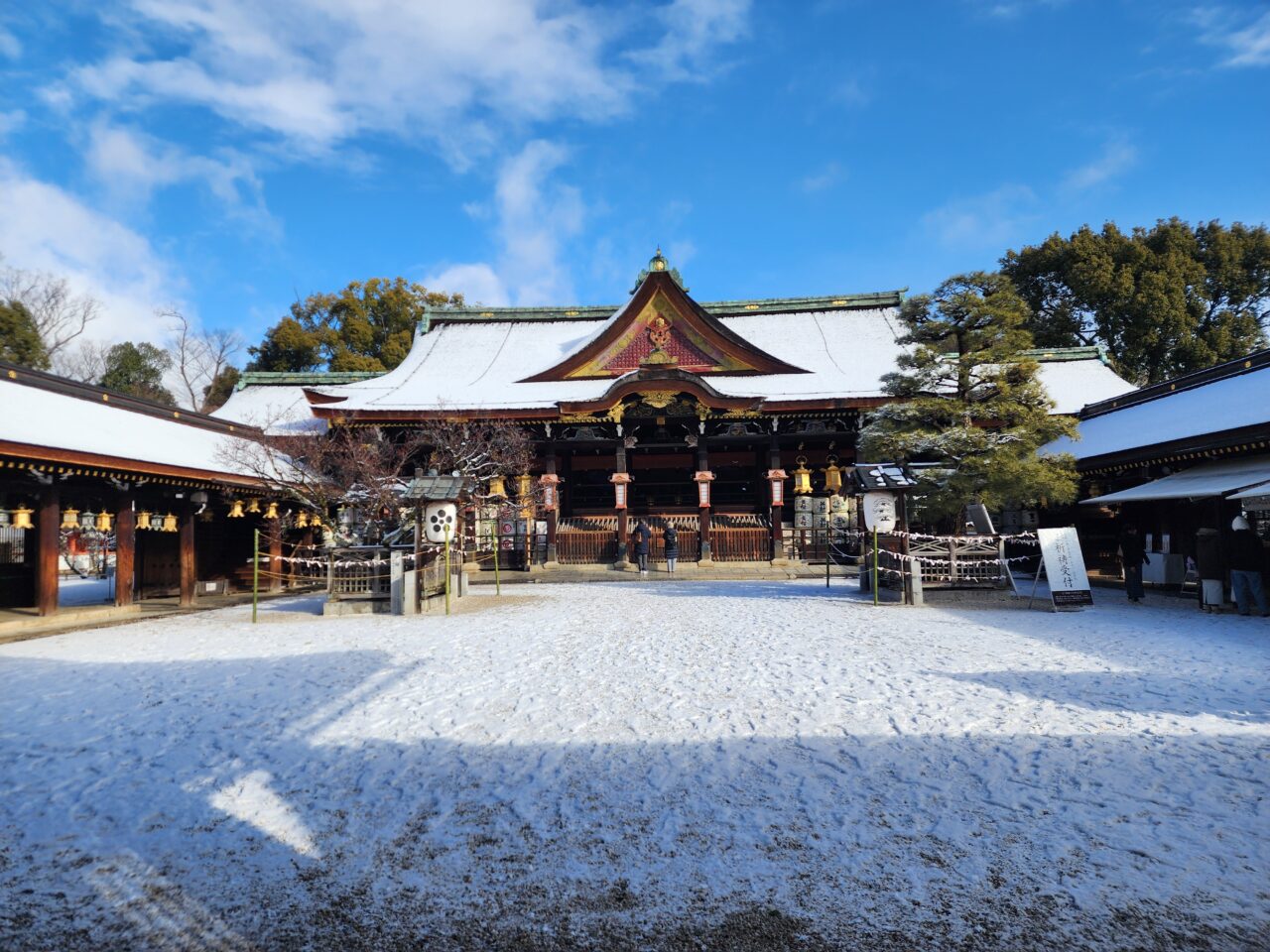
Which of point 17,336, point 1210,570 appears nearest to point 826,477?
point 1210,570

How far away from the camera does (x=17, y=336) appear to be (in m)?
26.6

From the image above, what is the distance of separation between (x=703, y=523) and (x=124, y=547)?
13.8m

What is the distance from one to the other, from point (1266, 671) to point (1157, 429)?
32.8ft

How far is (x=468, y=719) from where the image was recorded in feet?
18.0

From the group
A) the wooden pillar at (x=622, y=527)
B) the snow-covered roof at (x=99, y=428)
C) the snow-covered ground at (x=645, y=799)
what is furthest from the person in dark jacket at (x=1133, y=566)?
the snow-covered roof at (x=99, y=428)

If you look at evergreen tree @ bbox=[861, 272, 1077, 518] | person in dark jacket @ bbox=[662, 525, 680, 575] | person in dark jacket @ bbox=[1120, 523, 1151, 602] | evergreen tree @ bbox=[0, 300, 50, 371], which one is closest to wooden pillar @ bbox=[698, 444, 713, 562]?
person in dark jacket @ bbox=[662, 525, 680, 575]

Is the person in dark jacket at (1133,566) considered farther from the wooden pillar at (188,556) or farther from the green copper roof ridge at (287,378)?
the green copper roof ridge at (287,378)

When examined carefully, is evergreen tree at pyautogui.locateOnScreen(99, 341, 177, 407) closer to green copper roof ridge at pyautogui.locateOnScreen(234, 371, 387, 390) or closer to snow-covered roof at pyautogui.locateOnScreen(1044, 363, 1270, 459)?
green copper roof ridge at pyautogui.locateOnScreen(234, 371, 387, 390)

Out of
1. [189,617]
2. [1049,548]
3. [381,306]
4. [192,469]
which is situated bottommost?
[189,617]

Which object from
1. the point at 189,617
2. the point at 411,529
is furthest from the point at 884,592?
the point at 189,617

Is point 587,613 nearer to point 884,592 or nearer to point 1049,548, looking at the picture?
point 884,592

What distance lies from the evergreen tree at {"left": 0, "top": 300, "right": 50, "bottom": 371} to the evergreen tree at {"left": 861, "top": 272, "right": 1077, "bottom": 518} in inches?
1308

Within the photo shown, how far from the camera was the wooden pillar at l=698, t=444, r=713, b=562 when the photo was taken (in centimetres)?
1917

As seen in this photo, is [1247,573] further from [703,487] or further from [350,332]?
[350,332]
